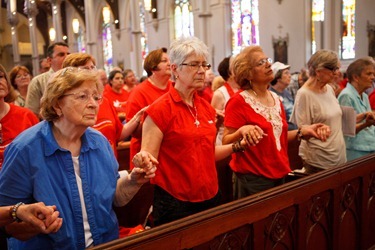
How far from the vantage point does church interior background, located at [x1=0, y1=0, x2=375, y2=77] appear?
12211mm

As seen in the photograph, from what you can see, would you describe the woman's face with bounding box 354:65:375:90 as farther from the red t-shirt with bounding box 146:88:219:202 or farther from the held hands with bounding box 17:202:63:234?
the held hands with bounding box 17:202:63:234

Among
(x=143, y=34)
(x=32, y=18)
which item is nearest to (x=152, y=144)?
(x=143, y=34)

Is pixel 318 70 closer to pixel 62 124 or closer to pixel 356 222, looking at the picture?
pixel 356 222

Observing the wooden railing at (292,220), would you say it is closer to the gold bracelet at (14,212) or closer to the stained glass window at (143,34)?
→ the gold bracelet at (14,212)

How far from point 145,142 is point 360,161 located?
1.51 meters

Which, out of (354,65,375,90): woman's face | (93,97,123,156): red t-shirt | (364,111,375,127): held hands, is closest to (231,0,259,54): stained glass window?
(354,65,375,90): woman's face

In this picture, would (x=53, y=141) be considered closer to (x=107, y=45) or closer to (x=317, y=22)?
A: (x=317, y=22)

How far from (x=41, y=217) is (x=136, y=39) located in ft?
61.2

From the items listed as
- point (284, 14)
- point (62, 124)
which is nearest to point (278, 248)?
point (62, 124)

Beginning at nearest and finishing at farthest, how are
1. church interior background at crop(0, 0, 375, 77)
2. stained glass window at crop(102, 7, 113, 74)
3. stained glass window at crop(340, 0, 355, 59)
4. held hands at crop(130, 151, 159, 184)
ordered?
held hands at crop(130, 151, 159, 184)
stained glass window at crop(340, 0, 355, 59)
church interior background at crop(0, 0, 375, 77)
stained glass window at crop(102, 7, 113, 74)

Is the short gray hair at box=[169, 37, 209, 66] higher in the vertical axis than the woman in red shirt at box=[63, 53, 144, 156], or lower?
higher

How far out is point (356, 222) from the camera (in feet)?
8.81

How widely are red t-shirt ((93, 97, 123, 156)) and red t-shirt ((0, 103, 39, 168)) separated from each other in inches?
17.0

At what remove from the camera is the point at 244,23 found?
15.4 m
